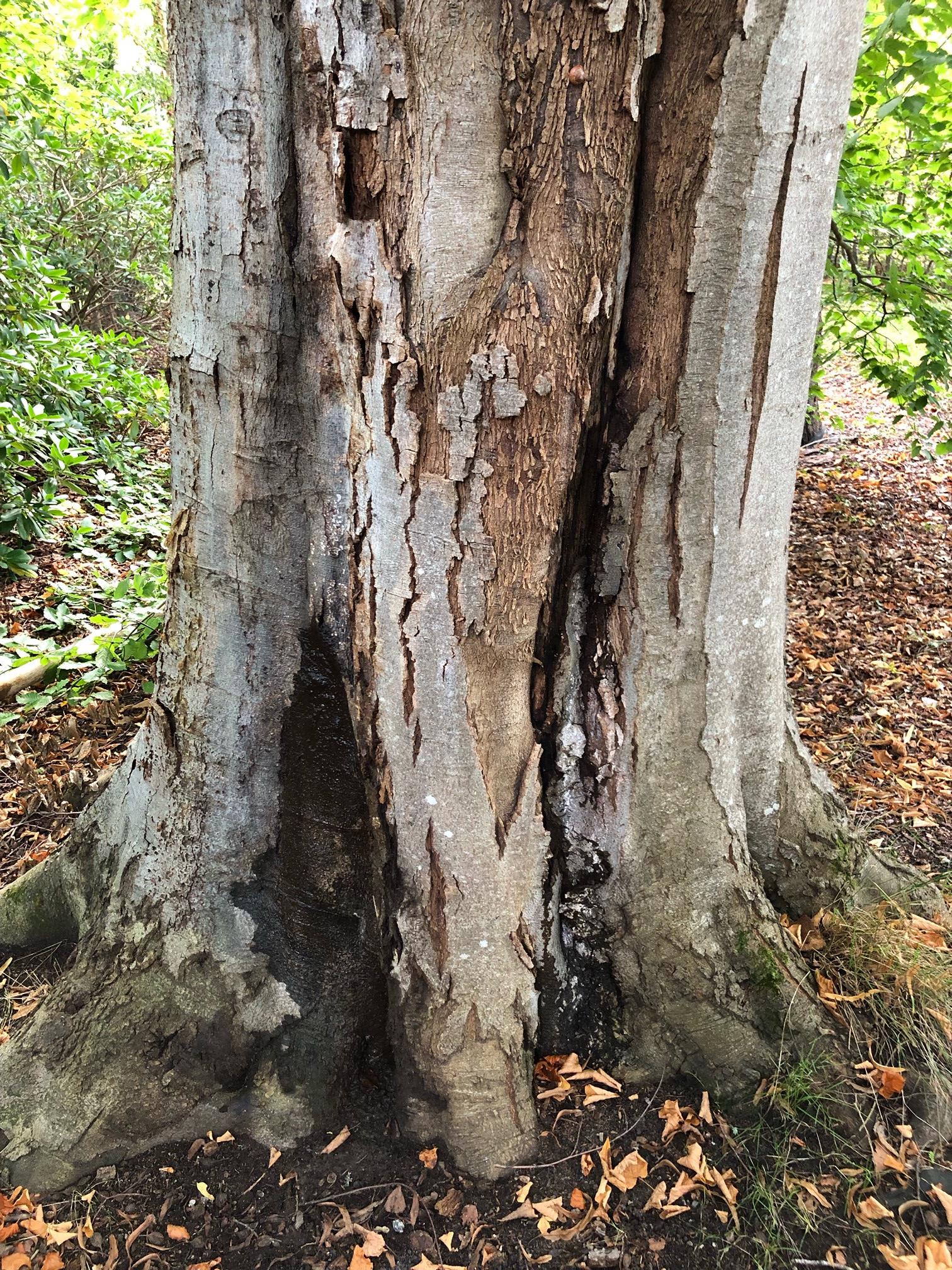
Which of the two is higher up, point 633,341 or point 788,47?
point 788,47

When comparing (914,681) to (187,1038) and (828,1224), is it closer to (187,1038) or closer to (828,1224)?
(828,1224)

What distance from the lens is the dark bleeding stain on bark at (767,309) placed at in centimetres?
169

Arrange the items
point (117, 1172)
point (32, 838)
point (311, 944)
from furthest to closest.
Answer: point (32, 838) < point (311, 944) < point (117, 1172)

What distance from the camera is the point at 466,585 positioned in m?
1.79

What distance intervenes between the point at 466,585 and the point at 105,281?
29.4ft

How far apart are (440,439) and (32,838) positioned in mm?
2631

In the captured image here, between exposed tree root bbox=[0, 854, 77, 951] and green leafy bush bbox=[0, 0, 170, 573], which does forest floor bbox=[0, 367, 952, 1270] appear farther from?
green leafy bush bbox=[0, 0, 170, 573]

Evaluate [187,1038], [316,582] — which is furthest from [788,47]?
[187,1038]

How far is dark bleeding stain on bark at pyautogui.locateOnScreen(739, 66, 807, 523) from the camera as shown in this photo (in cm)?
169

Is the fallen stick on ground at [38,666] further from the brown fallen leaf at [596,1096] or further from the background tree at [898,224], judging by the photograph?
the background tree at [898,224]

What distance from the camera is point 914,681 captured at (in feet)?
15.0

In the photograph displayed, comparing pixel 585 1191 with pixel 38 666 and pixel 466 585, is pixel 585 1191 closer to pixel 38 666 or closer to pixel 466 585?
pixel 466 585

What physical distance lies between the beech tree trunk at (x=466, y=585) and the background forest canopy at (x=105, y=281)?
1945 mm

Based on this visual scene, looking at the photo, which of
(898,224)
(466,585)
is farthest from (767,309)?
(898,224)
